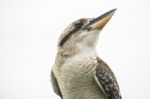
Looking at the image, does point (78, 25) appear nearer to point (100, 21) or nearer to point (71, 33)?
point (71, 33)

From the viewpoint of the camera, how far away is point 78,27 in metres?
8.42

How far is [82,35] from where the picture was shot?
26.9ft

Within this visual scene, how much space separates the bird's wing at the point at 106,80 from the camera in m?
8.53

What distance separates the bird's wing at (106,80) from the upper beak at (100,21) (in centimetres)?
86

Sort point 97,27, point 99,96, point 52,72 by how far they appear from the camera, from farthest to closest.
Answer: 1. point 52,72
2. point 99,96
3. point 97,27

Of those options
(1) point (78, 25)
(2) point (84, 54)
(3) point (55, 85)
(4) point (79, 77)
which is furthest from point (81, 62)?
(3) point (55, 85)

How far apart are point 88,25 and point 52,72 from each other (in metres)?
1.57

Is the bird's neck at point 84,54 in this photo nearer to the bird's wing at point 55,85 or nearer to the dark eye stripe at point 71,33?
the dark eye stripe at point 71,33

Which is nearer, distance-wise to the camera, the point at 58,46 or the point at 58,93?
the point at 58,46

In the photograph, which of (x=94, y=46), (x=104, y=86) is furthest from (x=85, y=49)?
(x=104, y=86)

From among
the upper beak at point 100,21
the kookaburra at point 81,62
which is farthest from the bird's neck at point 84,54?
the upper beak at point 100,21

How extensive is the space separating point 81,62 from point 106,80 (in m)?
1.01

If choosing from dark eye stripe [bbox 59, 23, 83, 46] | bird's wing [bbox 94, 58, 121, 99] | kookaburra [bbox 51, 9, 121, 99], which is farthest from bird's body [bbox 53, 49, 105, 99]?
dark eye stripe [bbox 59, 23, 83, 46]

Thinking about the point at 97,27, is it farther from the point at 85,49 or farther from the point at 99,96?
the point at 99,96
